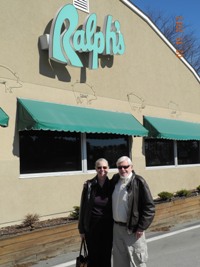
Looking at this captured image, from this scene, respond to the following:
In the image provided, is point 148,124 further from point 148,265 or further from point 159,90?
point 148,265

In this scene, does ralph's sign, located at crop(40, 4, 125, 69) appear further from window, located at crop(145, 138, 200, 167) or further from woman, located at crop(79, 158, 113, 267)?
woman, located at crop(79, 158, 113, 267)

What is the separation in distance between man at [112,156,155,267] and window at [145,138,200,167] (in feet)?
27.8

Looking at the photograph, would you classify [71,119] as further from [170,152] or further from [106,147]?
[170,152]

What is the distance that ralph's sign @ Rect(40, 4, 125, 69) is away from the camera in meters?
9.64

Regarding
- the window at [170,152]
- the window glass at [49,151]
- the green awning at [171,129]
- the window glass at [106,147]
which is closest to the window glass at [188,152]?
the window at [170,152]

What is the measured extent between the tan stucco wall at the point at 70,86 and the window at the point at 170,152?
1.27ft

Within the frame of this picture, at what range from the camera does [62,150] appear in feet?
33.8

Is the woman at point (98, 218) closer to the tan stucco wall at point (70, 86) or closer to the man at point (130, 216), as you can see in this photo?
the man at point (130, 216)

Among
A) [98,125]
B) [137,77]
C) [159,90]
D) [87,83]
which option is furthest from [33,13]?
[159,90]

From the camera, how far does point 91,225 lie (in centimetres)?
508

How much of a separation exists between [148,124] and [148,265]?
6.96 m

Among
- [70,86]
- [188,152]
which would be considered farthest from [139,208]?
[188,152]

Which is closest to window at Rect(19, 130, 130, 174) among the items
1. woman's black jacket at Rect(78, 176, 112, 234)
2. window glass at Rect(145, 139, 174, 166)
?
window glass at Rect(145, 139, 174, 166)

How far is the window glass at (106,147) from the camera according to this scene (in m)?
11.1
